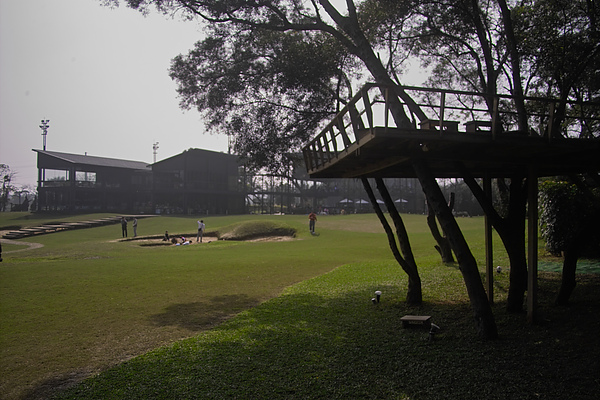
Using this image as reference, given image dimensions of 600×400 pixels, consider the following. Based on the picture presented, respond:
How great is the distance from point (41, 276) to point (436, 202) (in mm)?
16045

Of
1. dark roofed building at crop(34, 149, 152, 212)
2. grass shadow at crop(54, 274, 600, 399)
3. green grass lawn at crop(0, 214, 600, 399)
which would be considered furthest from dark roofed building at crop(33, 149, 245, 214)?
grass shadow at crop(54, 274, 600, 399)

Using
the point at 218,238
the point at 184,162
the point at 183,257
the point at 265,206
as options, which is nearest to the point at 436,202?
the point at 183,257

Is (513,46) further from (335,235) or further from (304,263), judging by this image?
(335,235)

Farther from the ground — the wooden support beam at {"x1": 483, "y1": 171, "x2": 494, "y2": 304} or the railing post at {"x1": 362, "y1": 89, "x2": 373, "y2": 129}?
the railing post at {"x1": 362, "y1": 89, "x2": 373, "y2": 129}

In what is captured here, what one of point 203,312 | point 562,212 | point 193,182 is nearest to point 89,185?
point 193,182

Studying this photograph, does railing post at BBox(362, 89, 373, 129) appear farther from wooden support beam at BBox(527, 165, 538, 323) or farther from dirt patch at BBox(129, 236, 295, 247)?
dirt patch at BBox(129, 236, 295, 247)

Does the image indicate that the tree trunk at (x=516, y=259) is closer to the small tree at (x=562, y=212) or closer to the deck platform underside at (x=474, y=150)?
the deck platform underside at (x=474, y=150)

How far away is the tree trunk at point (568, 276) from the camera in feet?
30.5

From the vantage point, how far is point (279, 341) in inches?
352

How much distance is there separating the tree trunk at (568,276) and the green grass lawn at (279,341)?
1.00 feet

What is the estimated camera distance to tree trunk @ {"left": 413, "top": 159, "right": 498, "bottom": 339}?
26.5 feet

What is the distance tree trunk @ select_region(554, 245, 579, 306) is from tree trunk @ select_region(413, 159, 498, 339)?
2.45 m

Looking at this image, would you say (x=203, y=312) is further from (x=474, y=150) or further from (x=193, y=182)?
(x=193, y=182)

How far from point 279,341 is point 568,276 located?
6.31 meters
